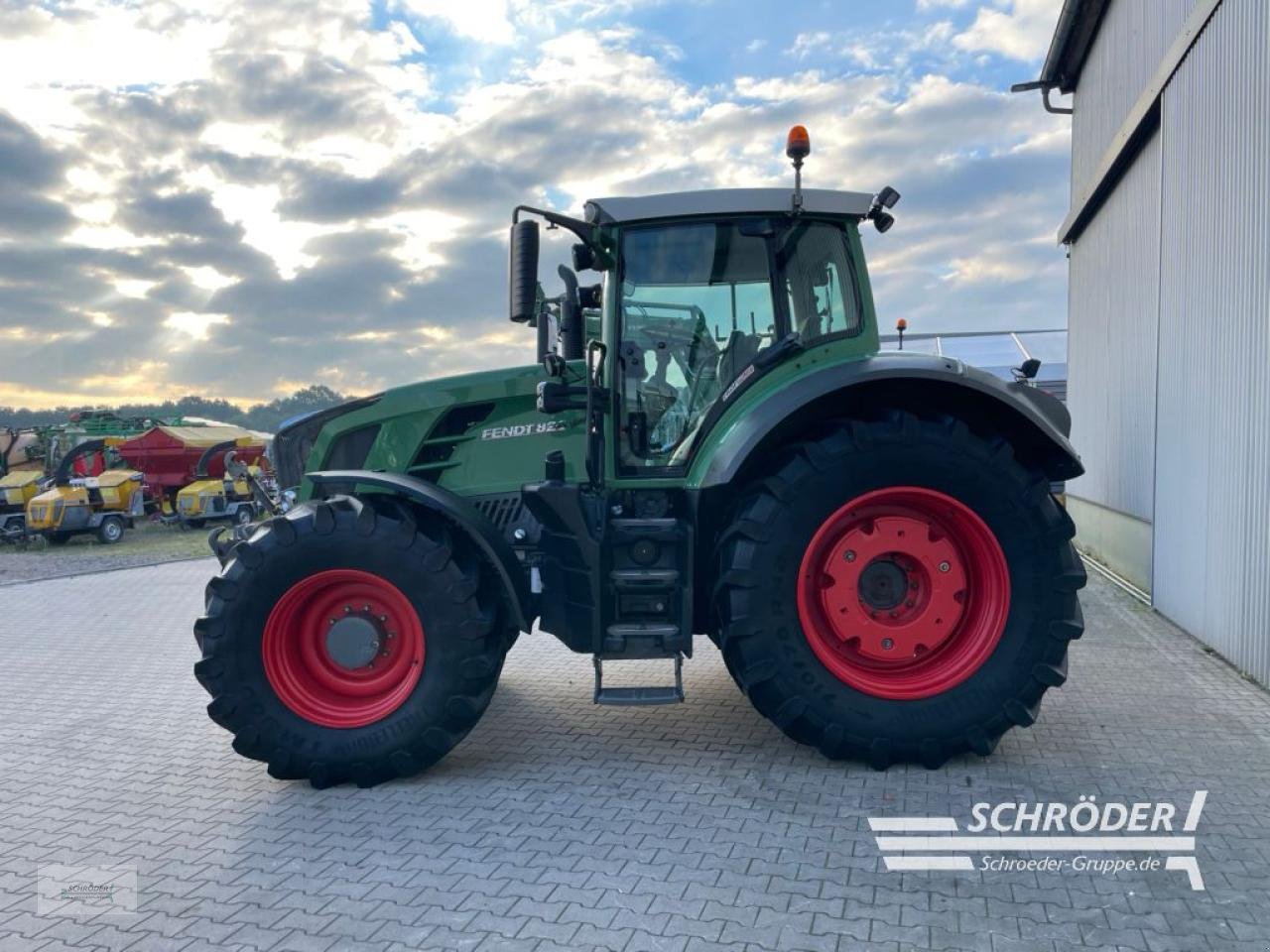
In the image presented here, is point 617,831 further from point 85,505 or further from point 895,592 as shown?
point 85,505

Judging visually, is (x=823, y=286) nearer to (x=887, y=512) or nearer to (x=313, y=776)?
(x=887, y=512)

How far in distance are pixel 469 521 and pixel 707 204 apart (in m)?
1.85

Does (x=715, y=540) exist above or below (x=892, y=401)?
below

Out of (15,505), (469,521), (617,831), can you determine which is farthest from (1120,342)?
(15,505)

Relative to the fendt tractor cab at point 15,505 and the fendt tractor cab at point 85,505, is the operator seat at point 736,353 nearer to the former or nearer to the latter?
the fendt tractor cab at point 85,505

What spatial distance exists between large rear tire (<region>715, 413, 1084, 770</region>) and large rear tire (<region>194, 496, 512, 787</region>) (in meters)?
1.19

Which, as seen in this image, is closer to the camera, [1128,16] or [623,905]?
[623,905]

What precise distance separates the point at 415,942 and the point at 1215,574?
18.7ft

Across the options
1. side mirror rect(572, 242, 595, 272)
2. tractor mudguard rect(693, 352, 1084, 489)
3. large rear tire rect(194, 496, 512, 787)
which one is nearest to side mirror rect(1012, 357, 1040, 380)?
tractor mudguard rect(693, 352, 1084, 489)

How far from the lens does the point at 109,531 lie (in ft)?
52.9

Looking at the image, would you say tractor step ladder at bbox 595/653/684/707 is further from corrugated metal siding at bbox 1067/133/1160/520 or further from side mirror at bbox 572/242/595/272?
corrugated metal siding at bbox 1067/133/1160/520

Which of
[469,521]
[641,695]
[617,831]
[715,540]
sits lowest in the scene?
[617,831]

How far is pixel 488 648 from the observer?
162 inches

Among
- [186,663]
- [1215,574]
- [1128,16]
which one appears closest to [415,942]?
[186,663]
